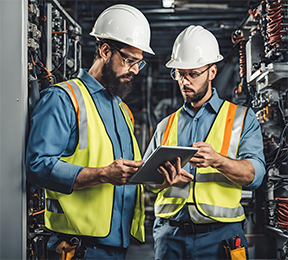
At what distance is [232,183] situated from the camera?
185 cm

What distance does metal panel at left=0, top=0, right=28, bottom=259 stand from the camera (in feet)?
4.88

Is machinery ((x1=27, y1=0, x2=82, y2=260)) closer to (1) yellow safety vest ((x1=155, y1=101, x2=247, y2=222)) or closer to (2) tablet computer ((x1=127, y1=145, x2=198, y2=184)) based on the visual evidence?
(2) tablet computer ((x1=127, y1=145, x2=198, y2=184))

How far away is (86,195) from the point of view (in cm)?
155

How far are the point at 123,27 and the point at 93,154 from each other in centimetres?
78

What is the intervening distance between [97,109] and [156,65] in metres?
5.18

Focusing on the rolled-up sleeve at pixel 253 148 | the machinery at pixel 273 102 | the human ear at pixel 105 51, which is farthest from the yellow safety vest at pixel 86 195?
the machinery at pixel 273 102

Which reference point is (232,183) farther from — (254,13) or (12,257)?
(254,13)

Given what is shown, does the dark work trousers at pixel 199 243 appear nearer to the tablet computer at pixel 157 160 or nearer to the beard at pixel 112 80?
the tablet computer at pixel 157 160

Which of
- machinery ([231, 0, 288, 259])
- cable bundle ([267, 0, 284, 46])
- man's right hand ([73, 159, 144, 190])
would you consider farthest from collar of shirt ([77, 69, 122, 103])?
cable bundle ([267, 0, 284, 46])

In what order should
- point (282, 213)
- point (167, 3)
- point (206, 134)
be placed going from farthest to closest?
point (167, 3), point (282, 213), point (206, 134)

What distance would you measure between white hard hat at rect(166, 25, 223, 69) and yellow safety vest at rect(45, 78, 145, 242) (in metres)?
0.82

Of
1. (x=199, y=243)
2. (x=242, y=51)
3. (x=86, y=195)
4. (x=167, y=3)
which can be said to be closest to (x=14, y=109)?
(x=86, y=195)

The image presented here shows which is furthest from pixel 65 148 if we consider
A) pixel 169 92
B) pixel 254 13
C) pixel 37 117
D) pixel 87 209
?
pixel 169 92

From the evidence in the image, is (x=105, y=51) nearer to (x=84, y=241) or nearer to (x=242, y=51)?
(x=84, y=241)
